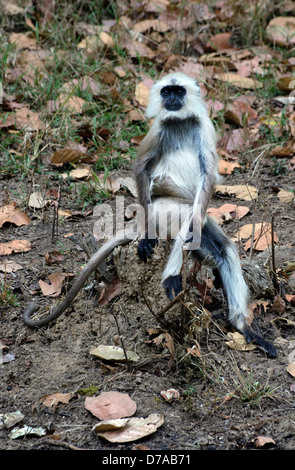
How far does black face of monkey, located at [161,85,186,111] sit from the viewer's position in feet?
14.0

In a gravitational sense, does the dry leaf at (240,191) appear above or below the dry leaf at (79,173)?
below

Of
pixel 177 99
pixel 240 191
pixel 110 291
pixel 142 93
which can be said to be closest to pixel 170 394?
pixel 110 291

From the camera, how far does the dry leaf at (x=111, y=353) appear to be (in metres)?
3.46

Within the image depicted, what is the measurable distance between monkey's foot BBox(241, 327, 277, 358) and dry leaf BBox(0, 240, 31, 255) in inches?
70.6

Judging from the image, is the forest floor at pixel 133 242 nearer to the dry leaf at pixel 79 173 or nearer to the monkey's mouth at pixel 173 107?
the dry leaf at pixel 79 173

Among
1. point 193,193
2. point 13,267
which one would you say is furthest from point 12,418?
point 193,193

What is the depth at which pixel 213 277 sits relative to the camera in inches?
163

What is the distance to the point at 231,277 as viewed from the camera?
4.04 m

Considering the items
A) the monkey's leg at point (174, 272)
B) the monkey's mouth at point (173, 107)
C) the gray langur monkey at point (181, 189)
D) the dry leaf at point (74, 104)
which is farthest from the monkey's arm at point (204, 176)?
the dry leaf at point (74, 104)

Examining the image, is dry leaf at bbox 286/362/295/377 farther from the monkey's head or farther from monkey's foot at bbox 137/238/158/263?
the monkey's head

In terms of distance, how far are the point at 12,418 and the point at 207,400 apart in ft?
3.30

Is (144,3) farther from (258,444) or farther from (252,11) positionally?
(258,444)

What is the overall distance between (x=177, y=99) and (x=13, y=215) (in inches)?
65.7

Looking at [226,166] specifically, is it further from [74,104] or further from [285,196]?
[74,104]
